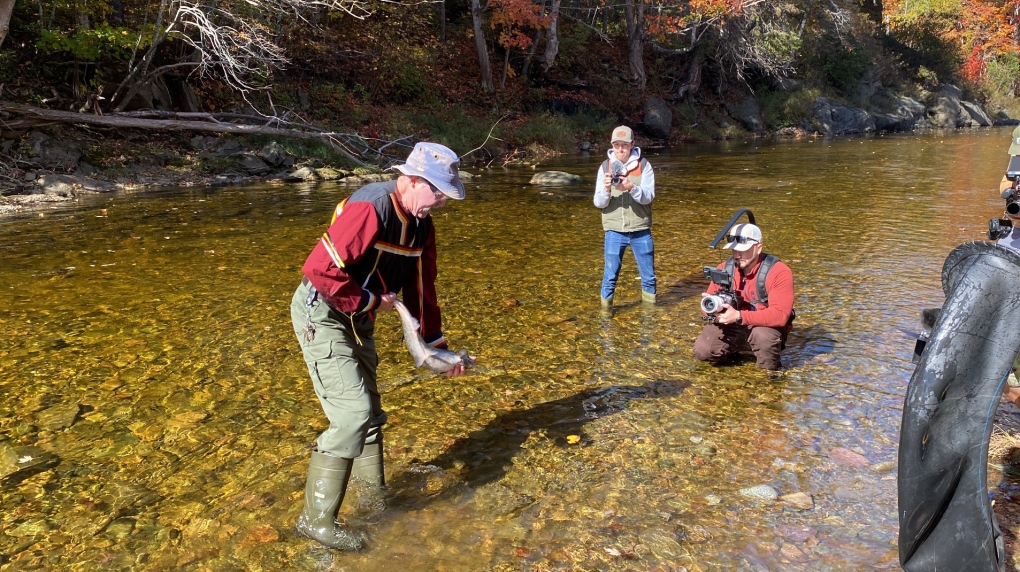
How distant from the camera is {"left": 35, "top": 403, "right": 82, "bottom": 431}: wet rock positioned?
16.0 ft

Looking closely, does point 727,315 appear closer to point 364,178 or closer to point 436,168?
point 436,168

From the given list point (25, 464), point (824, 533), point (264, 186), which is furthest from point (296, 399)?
point (264, 186)

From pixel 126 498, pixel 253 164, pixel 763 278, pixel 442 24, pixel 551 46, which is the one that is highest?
pixel 442 24

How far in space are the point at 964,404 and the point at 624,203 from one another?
4674 millimetres

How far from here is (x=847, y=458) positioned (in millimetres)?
4324

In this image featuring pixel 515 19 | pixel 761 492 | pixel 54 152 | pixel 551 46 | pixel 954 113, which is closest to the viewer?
pixel 761 492

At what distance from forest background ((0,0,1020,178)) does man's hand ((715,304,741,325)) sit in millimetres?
11599

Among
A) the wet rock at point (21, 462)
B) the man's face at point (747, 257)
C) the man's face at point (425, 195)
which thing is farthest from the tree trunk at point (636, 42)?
the wet rock at point (21, 462)

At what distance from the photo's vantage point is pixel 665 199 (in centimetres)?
1545

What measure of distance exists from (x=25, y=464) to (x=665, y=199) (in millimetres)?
13155

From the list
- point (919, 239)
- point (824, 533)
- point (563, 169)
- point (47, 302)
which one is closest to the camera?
point (824, 533)

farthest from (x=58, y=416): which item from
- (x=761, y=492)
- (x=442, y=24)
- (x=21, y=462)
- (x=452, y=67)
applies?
(x=442, y=24)

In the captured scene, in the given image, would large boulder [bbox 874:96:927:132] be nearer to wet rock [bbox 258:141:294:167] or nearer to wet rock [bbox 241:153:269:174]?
wet rock [bbox 258:141:294:167]

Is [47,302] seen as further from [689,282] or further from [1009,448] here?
[1009,448]
